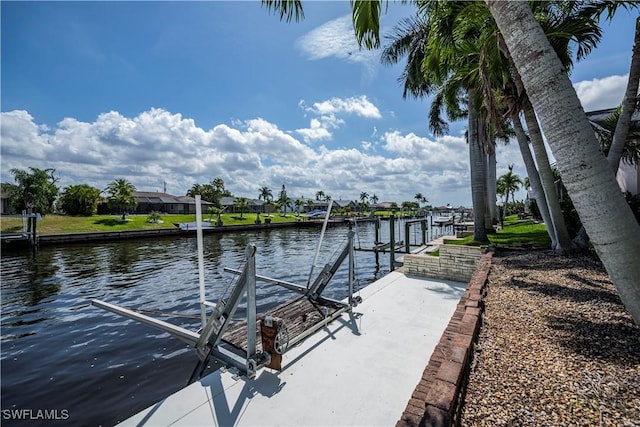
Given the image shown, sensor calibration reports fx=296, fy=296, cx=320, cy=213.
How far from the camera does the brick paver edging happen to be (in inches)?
78.3

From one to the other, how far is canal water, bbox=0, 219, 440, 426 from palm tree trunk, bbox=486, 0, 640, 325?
3.93 meters

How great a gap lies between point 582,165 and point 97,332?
928 cm

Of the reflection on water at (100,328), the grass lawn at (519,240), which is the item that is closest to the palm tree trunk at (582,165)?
the reflection on water at (100,328)

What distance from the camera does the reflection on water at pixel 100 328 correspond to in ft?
15.3

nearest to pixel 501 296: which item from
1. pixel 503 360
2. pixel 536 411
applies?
pixel 503 360

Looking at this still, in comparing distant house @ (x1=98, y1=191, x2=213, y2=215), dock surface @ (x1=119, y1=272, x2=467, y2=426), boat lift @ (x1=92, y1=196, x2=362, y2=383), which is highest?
distant house @ (x1=98, y1=191, x2=213, y2=215)

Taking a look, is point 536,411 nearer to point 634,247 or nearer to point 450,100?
point 634,247

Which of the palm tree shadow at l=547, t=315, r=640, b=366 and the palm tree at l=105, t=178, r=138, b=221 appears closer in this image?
the palm tree shadow at l=547, t=315, r=640, b=366

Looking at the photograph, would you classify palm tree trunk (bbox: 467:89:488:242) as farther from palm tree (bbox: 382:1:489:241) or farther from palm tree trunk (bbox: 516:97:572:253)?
palm tree trunk (bbox: 516:97:572:253)

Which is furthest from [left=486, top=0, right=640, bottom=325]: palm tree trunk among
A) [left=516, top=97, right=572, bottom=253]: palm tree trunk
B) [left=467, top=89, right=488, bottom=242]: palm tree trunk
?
[left=467, top=89, right=488, bottom=242]: palm tree trunk

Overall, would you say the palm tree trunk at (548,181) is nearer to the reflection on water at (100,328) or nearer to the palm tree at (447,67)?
the palm tree at (447,67)

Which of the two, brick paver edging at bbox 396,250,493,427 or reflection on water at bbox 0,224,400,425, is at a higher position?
brick paver edging at bbox 396,250,493,427

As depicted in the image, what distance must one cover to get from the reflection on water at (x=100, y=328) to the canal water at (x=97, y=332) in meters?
0.02

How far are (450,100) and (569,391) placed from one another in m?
12.4
